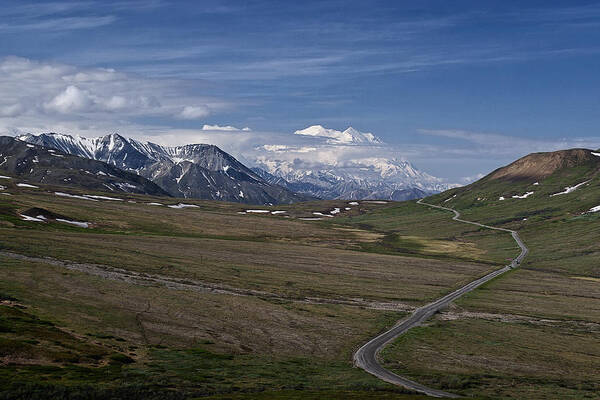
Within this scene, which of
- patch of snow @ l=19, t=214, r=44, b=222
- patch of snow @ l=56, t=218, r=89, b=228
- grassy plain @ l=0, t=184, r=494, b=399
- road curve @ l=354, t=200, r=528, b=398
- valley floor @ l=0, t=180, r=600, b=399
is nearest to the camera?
grassy plain @ l=0, t=184, r=494, b=399

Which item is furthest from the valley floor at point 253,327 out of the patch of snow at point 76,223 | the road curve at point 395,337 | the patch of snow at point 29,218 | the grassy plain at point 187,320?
the patch of snow at point 76,223

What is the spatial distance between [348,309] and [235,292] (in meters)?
22.5

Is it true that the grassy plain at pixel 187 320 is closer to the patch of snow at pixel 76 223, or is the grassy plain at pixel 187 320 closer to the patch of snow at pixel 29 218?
the patch of snow at pixel 29 218

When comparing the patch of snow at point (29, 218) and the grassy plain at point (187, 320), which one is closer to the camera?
the grassy plain at point (187, 320)

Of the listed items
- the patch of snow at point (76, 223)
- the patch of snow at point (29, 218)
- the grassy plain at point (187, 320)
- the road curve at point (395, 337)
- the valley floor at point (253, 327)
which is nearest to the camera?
the grassy plain at point (187, 320)

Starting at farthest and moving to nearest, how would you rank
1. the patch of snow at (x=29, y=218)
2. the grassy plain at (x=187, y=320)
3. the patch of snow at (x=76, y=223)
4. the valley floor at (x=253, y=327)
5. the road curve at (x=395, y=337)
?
the patch of snow at (x=76, y=223) → the patch of snow at (x=29, y=218) → the road curve at (x=395, y=337) → the valley floor at (x=253, y=327) → the grassy plain at (x=187, y=320)

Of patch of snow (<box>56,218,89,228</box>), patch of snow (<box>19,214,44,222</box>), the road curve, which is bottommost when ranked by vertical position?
the road curve

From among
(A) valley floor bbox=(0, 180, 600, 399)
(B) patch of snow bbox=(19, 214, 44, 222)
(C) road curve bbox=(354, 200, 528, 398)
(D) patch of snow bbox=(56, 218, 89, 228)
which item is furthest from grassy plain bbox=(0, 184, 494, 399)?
(D) patch of snow bbox=(56, 218, 89, 228)

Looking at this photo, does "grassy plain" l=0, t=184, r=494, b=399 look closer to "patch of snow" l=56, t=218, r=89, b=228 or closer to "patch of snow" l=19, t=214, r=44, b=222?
"patch of snow" l=19, t=214, r=44, b=222

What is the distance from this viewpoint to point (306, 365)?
6488 cm

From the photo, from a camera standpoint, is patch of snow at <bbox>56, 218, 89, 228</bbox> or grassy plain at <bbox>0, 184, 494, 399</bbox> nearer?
grassy plain at <bbox>0, 184, 494, 399</bbox>

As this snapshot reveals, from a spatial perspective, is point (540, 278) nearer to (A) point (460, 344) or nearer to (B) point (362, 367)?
(A) point (460, 344)

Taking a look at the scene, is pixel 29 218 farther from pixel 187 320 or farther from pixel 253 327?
pixel 253 327

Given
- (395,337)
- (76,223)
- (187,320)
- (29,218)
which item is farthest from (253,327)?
(76,223)
